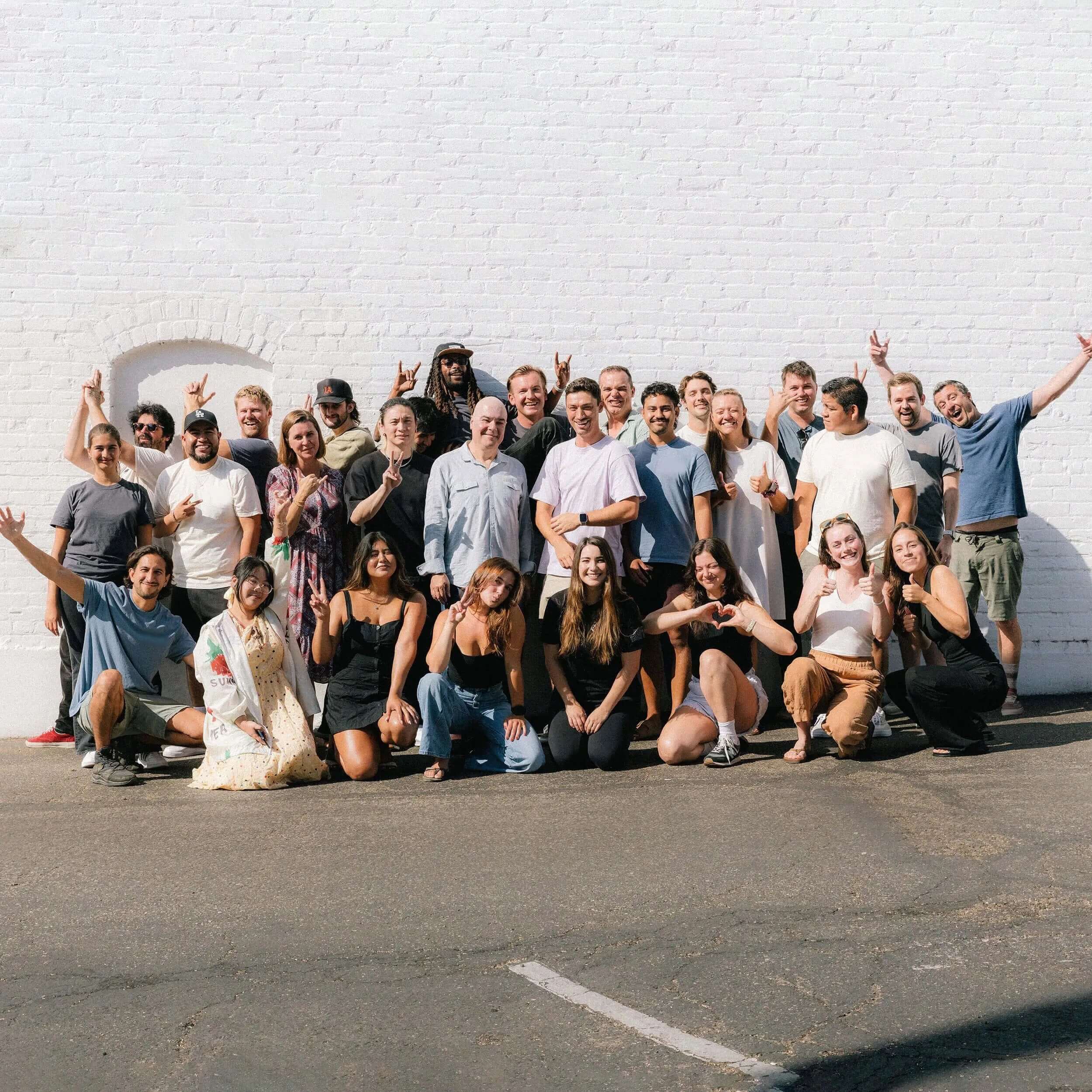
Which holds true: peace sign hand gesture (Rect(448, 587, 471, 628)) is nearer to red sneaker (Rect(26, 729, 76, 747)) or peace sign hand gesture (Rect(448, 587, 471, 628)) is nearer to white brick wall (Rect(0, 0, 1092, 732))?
white brick wall (Rect(0, 0, 1092, 732))

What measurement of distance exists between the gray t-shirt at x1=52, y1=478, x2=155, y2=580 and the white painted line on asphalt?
4.38 meters

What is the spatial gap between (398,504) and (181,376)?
224 cm

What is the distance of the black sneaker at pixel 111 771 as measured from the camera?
21.9ft

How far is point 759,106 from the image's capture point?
29.2ft

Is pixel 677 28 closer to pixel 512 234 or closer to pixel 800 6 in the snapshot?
pixel 800 6

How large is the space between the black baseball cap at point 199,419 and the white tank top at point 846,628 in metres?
3.68

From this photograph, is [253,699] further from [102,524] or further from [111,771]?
[102,524]

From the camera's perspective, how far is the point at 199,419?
750 centimetres

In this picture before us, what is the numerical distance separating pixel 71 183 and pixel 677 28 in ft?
13.9

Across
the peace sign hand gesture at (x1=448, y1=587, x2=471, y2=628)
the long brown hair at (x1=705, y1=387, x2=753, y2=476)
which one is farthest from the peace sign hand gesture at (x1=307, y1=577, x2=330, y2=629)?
the long brown hair at (x1=705, y1=387, x2=753, y2=476)

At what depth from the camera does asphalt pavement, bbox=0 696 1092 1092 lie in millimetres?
3332

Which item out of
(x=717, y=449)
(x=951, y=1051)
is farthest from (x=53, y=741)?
(x=951, y=1051)

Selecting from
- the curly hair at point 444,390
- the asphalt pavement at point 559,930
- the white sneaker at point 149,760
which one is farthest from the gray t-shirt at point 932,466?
the white sneaker at point 149,760

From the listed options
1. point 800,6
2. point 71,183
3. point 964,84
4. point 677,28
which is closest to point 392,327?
point 71,183
